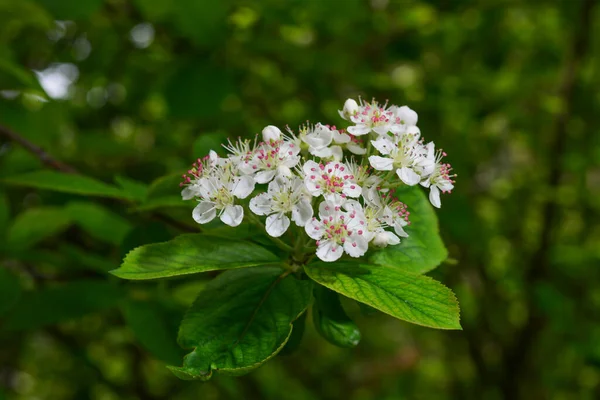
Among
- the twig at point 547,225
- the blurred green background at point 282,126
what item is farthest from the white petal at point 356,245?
the twig at point 547,225

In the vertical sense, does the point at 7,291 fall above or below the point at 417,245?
above

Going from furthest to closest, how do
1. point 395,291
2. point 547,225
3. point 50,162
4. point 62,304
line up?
1. point 547,225
2. point 62,304
3. point 50,162
4. point 395,291

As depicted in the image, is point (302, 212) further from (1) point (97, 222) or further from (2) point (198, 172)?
(1) point (97, 222)

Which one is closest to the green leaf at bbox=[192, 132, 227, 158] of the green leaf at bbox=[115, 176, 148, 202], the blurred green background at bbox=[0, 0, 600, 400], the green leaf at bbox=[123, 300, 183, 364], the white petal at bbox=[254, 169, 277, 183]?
the blurred green background at bbox=[0, 0, 600, 400]

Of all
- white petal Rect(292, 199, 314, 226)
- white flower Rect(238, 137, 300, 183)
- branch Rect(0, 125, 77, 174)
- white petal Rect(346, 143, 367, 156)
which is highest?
branch Rect(0, 125, 77, 174)

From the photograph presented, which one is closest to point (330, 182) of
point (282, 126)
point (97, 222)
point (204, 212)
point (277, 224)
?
point (277, 224)

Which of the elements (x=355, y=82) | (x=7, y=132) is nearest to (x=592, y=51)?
(x=355, y=82)

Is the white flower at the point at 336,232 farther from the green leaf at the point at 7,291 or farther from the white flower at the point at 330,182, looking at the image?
the green leaf at the point at 7,291

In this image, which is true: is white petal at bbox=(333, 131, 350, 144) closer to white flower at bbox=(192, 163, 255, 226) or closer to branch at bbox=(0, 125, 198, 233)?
white flower at bbox=(192, 163, 255, 226)
